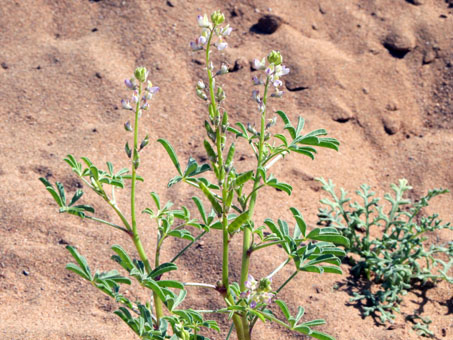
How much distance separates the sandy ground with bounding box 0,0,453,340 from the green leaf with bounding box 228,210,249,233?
1.00 meters

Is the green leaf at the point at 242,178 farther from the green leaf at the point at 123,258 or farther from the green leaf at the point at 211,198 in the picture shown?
the green leaf at the point at 123,258

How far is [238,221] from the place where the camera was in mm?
1684

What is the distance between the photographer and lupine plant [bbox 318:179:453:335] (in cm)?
278

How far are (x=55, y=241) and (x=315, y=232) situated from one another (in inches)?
64.0

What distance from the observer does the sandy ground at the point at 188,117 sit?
108 inches

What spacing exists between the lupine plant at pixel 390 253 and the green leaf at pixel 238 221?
125cm

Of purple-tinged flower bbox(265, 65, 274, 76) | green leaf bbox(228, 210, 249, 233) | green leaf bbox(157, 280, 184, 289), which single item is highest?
purple-tinged flower bbox(265, 65, 274, 76)

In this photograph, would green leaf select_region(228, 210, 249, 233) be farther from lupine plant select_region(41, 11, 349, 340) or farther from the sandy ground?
the sandy ground

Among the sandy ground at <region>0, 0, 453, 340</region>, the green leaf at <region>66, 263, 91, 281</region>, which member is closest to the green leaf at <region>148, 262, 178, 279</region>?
the green leaf at <region>66, 263, 91, 281</region>

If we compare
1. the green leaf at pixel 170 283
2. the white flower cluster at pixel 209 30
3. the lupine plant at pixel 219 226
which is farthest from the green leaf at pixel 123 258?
the white flower cluster at pixel 209 30

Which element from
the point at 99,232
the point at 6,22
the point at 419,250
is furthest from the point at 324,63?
the point at 6,22

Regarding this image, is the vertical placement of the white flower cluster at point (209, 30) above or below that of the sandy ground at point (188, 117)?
above

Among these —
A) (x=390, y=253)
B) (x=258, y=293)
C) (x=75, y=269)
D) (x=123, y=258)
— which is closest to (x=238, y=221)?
(x=258, y=293)

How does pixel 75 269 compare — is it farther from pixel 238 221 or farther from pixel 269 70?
pixel 269 70
